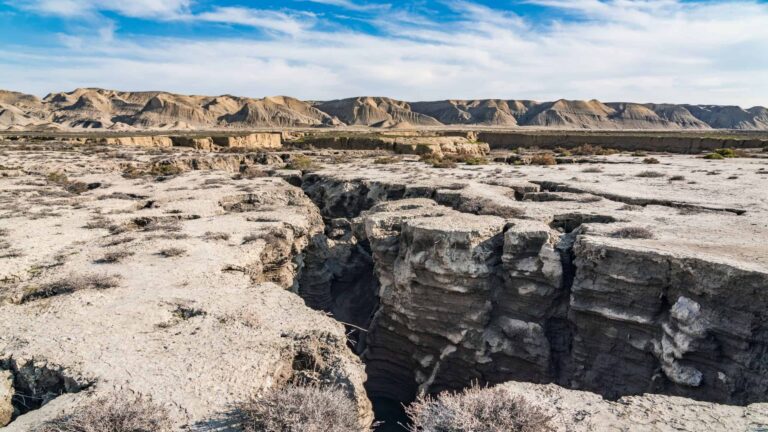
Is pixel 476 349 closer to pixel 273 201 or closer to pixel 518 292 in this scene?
pixel 518 292

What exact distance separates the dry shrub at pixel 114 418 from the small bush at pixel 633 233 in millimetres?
9229

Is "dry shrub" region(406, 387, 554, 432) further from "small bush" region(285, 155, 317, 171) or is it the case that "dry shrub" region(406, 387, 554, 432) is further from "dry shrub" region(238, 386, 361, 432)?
"small bush" region(285, 155, 317, 171)

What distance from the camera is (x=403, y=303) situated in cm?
1129

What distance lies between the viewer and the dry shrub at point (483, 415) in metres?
4.84

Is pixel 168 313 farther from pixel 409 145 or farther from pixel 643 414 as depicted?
pixel 409 145

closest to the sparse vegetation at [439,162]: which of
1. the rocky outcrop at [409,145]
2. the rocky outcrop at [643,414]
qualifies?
the rocky outcrop at [409,145]

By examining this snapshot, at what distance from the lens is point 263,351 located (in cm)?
636

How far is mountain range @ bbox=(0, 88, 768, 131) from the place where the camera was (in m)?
138

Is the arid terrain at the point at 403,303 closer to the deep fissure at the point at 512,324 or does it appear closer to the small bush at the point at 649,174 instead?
the deep fissure at the point at 512,324

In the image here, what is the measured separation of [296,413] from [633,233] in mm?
8295

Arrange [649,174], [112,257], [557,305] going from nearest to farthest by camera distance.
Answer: [112,257] → [557,305] → [649,174]

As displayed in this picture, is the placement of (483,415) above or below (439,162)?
below

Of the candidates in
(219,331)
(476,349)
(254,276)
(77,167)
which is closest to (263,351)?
(219,331)

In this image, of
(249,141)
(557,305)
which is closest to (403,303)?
(557,305)
